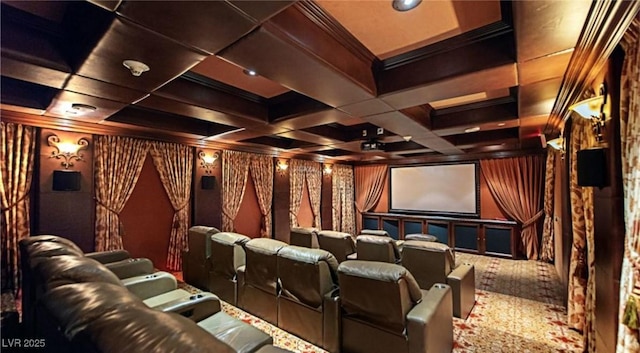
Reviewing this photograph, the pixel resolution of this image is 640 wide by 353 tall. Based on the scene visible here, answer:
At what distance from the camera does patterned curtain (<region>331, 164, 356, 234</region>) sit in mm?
8547

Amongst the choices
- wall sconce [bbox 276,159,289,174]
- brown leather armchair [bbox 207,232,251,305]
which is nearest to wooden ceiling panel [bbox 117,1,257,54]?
brown leather armchair [bbox 207,232,251,305]

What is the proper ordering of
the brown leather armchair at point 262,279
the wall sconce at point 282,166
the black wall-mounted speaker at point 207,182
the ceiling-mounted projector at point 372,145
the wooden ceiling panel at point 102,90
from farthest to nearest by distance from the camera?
1. the wall sconce at point 282,166
2. the black wall-mounted speaker at point 207,182
3. the ceiling-mounted projector at point 372,145
4. the brown leather armchair at point 262,279
5. the wooden ceiling panel at point 102,90

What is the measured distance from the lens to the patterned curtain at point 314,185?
7695mm

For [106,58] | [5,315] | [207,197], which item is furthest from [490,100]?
[5,315]

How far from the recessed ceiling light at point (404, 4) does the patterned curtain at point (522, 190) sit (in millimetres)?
6226

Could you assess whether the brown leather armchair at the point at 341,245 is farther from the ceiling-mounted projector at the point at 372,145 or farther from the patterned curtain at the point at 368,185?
the patterned curtain at the point at 368,185

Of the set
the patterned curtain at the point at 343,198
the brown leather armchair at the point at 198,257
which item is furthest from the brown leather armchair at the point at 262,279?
the patterned curtain at the point at 343,198

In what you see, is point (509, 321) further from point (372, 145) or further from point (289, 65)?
point (289, 65)

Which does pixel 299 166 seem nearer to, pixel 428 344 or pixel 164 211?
pixel 164 211

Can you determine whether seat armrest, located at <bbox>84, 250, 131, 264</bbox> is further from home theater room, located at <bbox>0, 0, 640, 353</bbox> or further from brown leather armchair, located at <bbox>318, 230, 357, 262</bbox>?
brown leather armchair, located at <bbox>318, 230, 357, 262</bbox>

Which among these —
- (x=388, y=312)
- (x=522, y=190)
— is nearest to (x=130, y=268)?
(x=388, y=312)

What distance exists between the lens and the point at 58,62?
6.65 feet

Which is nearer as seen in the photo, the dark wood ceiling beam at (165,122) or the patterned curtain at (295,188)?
the dark wood ceiling beam at (165,122)

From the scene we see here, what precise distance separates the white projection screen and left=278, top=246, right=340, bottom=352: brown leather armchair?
5.75 metres
